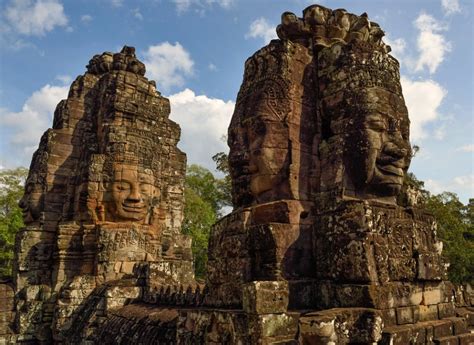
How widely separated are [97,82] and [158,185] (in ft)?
14.6

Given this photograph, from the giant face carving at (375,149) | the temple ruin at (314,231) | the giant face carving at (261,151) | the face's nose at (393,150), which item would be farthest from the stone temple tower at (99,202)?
the face's nose at (393,150)

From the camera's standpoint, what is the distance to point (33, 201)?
1180 centimetres

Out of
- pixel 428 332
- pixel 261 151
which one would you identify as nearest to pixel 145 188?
pixel 261 151

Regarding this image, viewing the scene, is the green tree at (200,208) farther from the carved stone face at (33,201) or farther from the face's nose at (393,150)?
the face's nose at (393,150)

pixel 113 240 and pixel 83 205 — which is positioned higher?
pixel 83 205

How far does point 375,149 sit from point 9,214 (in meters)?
25.8

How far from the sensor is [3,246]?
884 inches

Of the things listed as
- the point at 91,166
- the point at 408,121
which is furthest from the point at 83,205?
the point at 408,121

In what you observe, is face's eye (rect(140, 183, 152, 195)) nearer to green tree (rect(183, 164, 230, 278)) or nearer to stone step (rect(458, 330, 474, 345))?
stone step (rect(458, 330, 474, 345))

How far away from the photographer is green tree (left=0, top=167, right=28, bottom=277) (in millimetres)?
21266

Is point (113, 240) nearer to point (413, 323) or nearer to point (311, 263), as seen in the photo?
point (311, 263)

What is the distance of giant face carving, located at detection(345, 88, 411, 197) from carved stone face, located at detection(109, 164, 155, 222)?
665 cm

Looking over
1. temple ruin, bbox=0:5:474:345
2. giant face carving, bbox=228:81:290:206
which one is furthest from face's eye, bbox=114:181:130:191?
giant face carving, bbox=228:81:290:206

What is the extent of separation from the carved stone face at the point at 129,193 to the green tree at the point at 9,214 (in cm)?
1329
